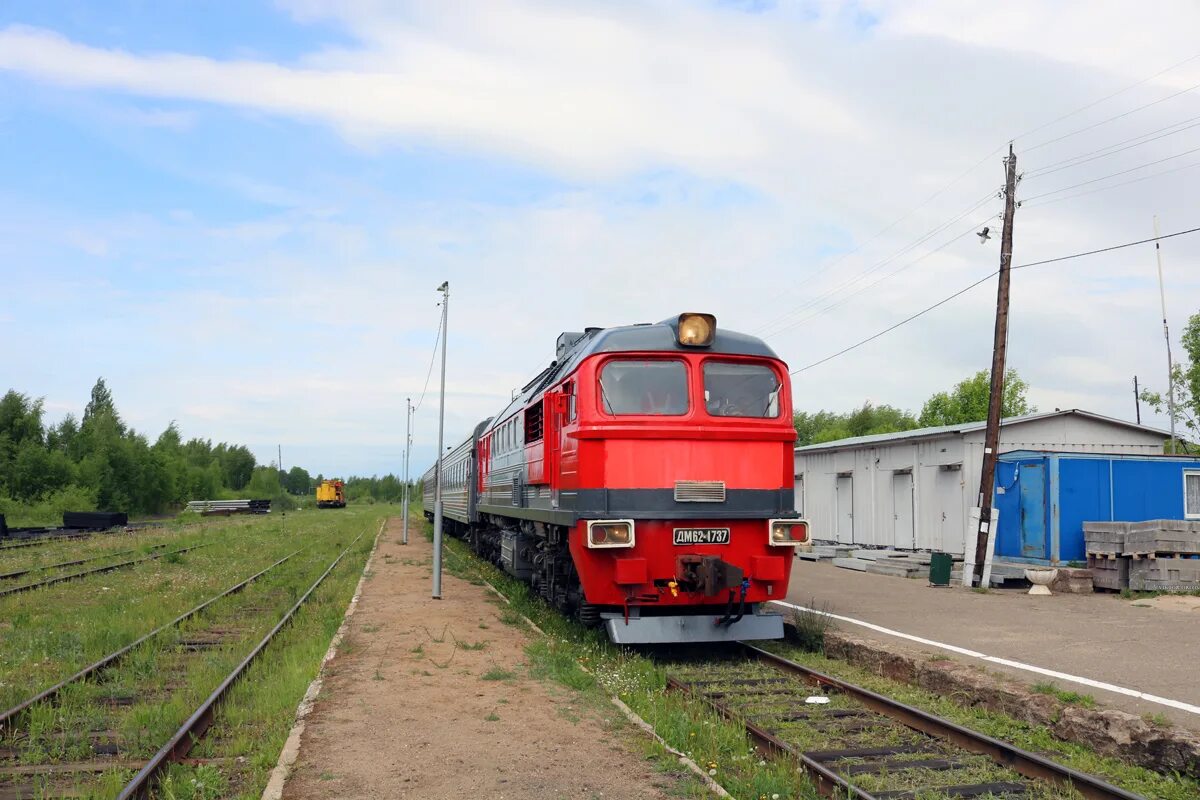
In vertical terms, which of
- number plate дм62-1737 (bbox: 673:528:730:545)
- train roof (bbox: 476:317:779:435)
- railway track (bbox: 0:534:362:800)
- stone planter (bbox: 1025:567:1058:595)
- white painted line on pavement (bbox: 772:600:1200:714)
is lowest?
railway track (bbox: 0:534:362:800)

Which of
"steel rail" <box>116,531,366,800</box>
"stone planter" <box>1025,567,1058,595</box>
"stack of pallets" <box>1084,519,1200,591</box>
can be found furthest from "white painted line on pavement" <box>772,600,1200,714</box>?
"steel rail" <box>116,531,366,800</box>

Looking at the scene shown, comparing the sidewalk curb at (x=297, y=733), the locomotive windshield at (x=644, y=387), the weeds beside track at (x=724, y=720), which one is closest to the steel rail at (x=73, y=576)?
the sidewalk curb at (x=297, y=733)

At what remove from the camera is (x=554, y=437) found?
1087cm

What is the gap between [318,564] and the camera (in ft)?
76.6

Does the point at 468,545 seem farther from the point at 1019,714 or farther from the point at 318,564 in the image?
the point at 1019,714

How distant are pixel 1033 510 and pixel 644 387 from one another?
11.2 meters

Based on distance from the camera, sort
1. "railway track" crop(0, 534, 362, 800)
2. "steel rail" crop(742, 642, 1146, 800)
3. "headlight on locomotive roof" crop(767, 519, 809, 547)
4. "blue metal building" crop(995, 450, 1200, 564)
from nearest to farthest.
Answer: "steel rail" crop(742, 642, 1146, 800) → "railway track" crop(0, 534, 362, 800) → "headlight on locomotive roof" crop(767, 519, 809, 547) → "blue metal building" crop(995, 450, 1200, 564)

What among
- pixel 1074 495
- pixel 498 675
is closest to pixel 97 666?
pixel 498 675

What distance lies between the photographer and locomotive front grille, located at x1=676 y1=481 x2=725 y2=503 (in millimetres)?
9523

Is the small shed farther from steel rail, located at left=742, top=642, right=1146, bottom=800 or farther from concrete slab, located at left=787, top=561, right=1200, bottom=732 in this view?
steel rail, located at left=742, top=642, right=1146, bottom=800

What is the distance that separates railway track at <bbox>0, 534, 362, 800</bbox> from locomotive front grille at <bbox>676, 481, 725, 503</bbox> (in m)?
4.56

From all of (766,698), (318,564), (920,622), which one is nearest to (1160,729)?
(766,698)

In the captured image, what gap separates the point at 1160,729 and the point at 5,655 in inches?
418

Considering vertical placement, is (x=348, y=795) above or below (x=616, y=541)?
below
